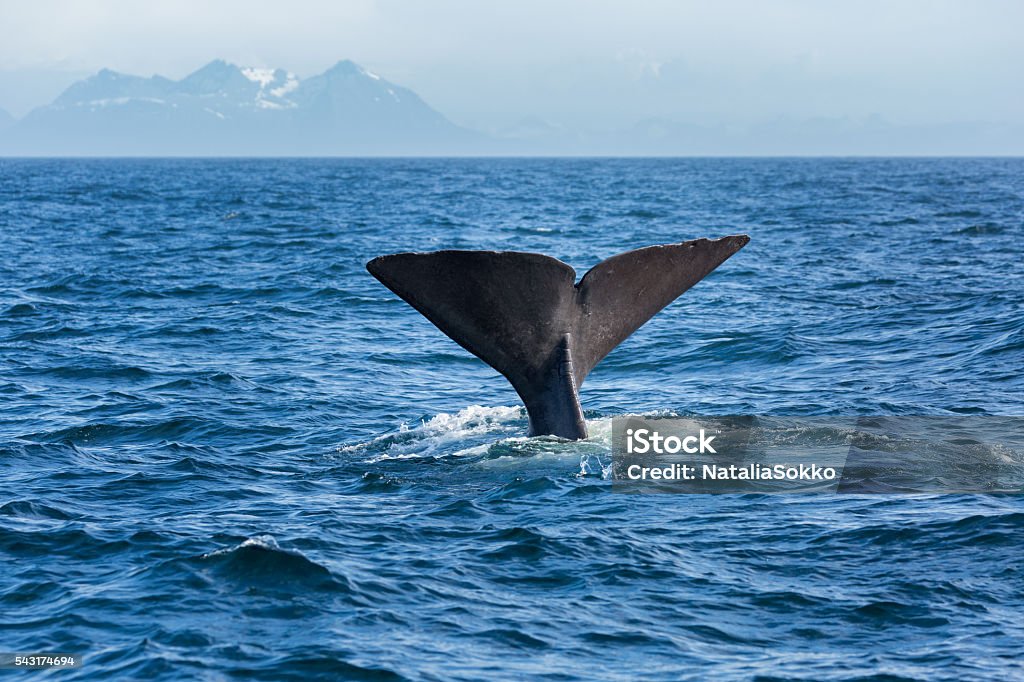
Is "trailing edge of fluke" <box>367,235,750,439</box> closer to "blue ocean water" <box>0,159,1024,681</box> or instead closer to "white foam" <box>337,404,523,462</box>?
"blue ocean water" <box>0,159,1024,681</box>

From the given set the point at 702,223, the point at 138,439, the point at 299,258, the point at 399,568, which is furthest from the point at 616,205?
the point at 399,568

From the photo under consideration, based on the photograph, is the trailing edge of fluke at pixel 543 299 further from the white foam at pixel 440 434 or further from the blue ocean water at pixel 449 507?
the white foam at pixel 440 434

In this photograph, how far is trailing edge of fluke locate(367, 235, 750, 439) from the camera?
28.5 ft

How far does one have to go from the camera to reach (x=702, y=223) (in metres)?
43.3

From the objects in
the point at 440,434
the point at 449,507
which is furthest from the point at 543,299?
the point at 440,434

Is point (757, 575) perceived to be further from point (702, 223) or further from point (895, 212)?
point (895, 212)

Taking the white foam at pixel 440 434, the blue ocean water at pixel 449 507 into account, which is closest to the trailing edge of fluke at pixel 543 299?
the blue ocean water at pixel 449 507

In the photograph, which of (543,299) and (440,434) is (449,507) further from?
(440,434)

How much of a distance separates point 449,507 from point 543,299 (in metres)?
1.75

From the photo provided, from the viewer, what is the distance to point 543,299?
30.3 ft

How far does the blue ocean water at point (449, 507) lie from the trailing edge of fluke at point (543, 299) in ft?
3.22

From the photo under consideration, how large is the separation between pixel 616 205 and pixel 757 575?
5027 centimetres

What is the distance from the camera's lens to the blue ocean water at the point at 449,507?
6.76m

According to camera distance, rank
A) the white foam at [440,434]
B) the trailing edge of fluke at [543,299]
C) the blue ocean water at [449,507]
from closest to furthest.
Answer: the blue ocean water at [449,507], the trailing edge of fluke at [543,299], the white foam at [440,434]
